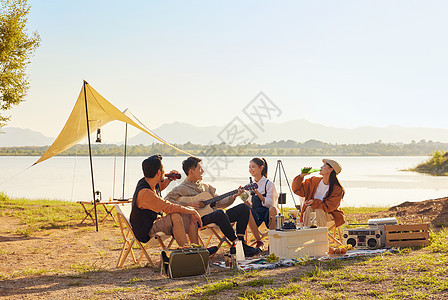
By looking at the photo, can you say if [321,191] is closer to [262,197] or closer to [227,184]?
[262,197]

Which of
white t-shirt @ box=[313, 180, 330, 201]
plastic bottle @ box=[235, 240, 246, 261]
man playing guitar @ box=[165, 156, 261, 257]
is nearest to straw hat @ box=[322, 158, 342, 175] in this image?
white t-shirt @ box=[313, 180, 330, 201]

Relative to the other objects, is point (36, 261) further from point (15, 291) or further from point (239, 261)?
point (239, 261)

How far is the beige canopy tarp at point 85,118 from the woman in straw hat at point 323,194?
356cm

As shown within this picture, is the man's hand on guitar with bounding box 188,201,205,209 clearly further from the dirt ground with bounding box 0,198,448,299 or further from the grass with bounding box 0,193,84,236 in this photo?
the grass with bounding box 0,193,84,236

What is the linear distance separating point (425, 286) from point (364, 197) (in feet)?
36.0

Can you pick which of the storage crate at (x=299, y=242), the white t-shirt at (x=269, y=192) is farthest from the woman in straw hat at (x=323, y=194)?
the storage crate at (x=299, y=242)

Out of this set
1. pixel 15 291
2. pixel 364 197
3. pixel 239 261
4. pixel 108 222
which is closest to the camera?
pixel 15 291

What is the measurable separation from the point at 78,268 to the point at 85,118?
13.3 ft

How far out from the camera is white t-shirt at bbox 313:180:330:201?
5128 millimetres

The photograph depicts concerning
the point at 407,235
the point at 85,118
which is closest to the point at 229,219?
the point at 407,235

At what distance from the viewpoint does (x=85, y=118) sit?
793cm

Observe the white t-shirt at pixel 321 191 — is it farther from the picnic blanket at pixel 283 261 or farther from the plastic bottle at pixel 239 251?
the plastic bottle at pixel 239 251

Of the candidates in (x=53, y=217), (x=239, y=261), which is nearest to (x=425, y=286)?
(x=239, y=261)

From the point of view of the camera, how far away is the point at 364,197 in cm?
1368
